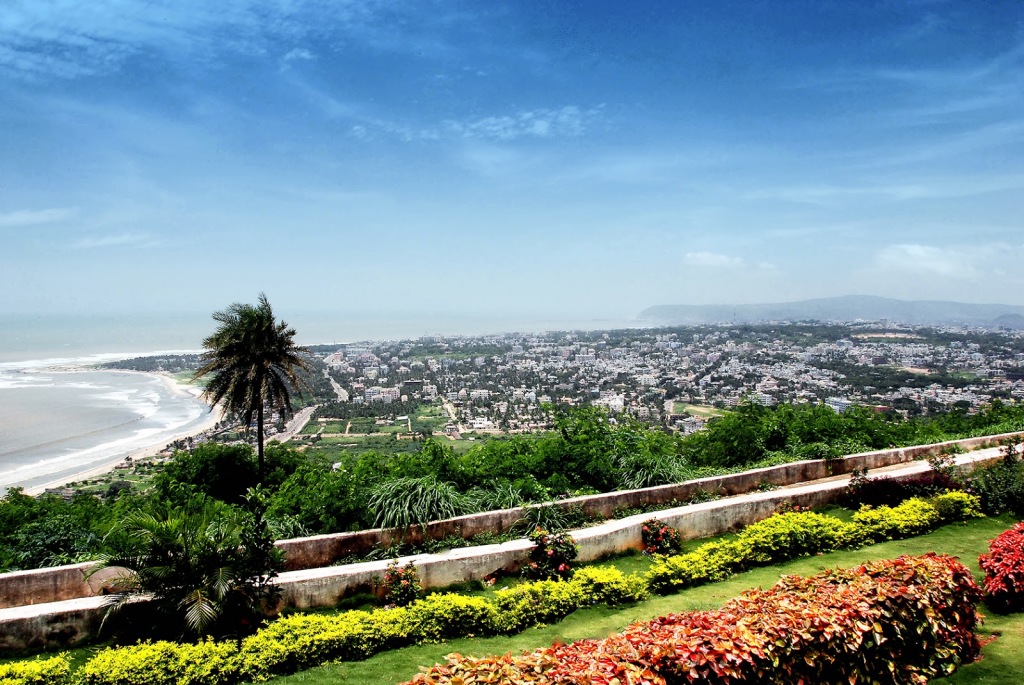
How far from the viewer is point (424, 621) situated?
5918mm

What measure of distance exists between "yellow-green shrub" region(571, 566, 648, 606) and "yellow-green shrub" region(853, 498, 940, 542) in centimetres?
375

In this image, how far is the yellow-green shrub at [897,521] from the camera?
822 cm

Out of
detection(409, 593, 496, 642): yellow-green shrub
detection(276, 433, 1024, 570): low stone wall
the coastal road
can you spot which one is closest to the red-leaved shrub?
detection(409, 593, 496, 642): yellow-green shrub

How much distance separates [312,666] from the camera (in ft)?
17.9

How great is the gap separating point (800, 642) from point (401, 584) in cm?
440

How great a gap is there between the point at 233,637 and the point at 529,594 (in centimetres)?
301

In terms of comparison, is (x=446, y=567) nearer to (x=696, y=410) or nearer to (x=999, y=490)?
(x=999, y=490)

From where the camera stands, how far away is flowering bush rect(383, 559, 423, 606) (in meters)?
6.80

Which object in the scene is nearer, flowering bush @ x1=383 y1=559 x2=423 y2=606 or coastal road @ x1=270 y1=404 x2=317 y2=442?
flowering bush @ x1=383 y1=559 x2=423 y2=606

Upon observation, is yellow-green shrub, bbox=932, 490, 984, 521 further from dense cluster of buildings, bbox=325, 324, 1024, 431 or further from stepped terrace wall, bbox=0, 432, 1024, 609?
dense cluster of buildings, bbox=325, 324, 1024, 431

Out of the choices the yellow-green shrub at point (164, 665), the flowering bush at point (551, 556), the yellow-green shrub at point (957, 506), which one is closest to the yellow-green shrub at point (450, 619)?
the flowering bush at point (551, 556)

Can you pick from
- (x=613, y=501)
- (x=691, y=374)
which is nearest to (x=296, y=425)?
(x=613, y=501)

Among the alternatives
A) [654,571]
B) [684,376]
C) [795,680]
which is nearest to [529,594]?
[654,571]

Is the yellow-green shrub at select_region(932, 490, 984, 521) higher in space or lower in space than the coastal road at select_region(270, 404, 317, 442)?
higher
